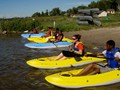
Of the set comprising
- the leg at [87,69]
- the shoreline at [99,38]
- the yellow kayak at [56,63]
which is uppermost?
the leg at [87,69]

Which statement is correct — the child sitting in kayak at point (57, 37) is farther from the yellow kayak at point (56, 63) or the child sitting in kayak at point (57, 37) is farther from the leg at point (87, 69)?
the leg at point (87, 69)

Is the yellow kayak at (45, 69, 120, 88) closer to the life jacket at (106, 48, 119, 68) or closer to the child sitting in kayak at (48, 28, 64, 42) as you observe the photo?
the life jacket at (106, 48, 119, 68)

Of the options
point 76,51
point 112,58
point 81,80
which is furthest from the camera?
point 76,51

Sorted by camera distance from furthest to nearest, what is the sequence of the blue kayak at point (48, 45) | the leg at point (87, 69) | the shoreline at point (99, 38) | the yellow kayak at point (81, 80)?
the shoreline at point (99, 38), the blue kayak at point (48, 45), the leg at point (87, 69), the yellow kayak at point (81, 80)

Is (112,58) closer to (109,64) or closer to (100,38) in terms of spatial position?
(109,64)

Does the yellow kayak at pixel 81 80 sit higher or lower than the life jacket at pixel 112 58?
lower

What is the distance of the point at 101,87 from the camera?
10.2 meters

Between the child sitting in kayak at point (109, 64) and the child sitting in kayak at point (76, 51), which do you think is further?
the child sitting in kayak at point (76, 51)

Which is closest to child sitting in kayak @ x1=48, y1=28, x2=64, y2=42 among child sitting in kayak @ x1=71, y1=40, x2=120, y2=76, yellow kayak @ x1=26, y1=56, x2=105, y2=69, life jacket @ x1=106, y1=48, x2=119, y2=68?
yellow kayak @ x1=26, y1=56, x2=105, y2=69

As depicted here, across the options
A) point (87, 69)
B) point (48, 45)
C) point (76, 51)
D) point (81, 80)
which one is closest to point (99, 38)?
point (48, 45)

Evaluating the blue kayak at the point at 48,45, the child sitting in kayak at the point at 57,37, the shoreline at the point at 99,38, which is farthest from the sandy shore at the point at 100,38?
the child sitting in kayak at the point at 57,37

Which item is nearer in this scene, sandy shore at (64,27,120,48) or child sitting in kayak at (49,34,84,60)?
child sitting in kayak at (49,34,84,60)

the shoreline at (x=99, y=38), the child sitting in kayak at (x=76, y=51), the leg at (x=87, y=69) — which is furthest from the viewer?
the shoreline at (x=99, y=38)

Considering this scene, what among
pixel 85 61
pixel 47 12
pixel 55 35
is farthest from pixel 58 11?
pixel 85 61
